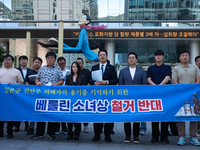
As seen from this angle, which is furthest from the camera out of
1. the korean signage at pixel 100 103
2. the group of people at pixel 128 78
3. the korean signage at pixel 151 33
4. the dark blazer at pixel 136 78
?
the korean signage at pixel 151 33

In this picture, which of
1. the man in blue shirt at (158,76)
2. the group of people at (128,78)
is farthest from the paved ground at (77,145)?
the man in blue shirt at (158,76)

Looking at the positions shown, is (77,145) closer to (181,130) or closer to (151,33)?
(181,130)

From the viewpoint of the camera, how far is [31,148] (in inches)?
156

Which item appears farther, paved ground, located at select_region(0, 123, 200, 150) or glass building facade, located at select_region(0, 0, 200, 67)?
glass building facade, located at select_region(0, 0, 200, 67)

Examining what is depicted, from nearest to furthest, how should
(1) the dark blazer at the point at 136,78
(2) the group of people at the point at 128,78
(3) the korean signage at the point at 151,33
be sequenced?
1. (2) the group of people at the point at 128,78
2. (1) the dark blazer at the point at 136,78
3. (3) the korean signage at the point at 151,33

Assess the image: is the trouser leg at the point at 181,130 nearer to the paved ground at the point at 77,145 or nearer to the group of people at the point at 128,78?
the group of people at the point at 128,78

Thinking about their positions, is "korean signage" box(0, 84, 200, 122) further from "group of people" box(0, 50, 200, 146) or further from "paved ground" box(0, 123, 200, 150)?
"paved ground" box(0, 123, 200, 150)

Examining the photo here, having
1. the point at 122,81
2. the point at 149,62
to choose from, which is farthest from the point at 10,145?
the point at 149,62

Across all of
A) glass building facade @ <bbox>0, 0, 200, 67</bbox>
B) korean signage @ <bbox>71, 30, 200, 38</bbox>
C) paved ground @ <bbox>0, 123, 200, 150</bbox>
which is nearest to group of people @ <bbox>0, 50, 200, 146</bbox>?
paved ground @ <bbox>0, 123, 200, 150</bbox>

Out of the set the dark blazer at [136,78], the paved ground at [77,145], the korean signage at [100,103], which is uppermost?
the dark blazer at [136,78]

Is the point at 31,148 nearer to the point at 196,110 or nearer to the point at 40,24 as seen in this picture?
the point at 196,110

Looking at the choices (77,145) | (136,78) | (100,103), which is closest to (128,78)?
(136,78)

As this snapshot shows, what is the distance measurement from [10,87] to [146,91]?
3.02 metres

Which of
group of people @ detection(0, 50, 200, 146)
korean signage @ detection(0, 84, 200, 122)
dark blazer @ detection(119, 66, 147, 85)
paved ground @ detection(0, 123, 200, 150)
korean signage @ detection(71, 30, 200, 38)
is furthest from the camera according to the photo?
korean signage @ detection(71, 30, 200, 38)
